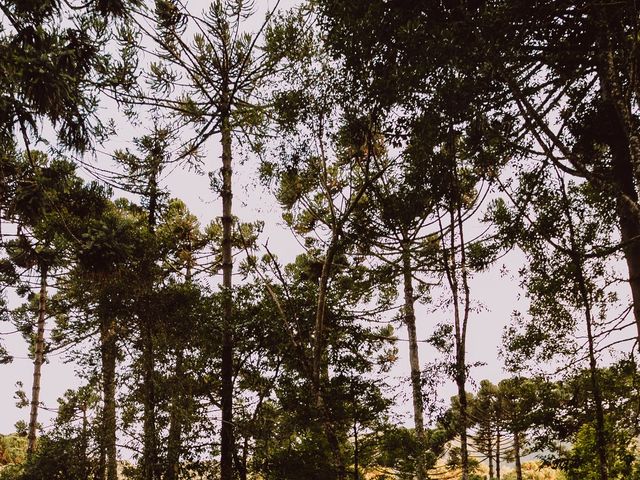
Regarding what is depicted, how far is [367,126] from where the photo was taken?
6840mm

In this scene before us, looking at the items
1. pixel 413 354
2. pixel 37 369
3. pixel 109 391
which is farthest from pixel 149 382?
pixel 37 369

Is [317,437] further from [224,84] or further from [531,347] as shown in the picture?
[224,84]

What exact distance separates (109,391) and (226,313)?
3.11 m

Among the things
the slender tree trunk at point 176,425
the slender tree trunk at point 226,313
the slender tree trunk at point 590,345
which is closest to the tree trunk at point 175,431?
the slender tree trunk at point 176,425

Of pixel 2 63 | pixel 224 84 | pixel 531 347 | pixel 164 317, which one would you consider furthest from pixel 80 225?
pixel 531 347

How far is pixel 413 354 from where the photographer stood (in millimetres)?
10656

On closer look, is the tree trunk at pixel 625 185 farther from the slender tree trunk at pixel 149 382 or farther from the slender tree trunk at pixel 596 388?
the slender tree trunk at pixel 149 382

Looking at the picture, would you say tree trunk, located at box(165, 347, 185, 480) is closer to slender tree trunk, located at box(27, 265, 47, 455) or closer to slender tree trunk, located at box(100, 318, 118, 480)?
slender tree trunk, located at box(100, 318, 118, 480)

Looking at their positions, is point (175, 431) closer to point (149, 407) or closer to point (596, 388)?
point (149, 407)

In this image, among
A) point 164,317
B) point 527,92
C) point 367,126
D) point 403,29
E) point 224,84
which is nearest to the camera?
point 403,29

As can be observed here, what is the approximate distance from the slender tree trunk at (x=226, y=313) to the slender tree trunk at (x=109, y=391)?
2097 millimetres

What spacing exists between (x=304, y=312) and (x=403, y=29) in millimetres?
5568

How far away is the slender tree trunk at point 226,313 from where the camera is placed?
7.61 m

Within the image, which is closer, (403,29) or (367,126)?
(403,29)
